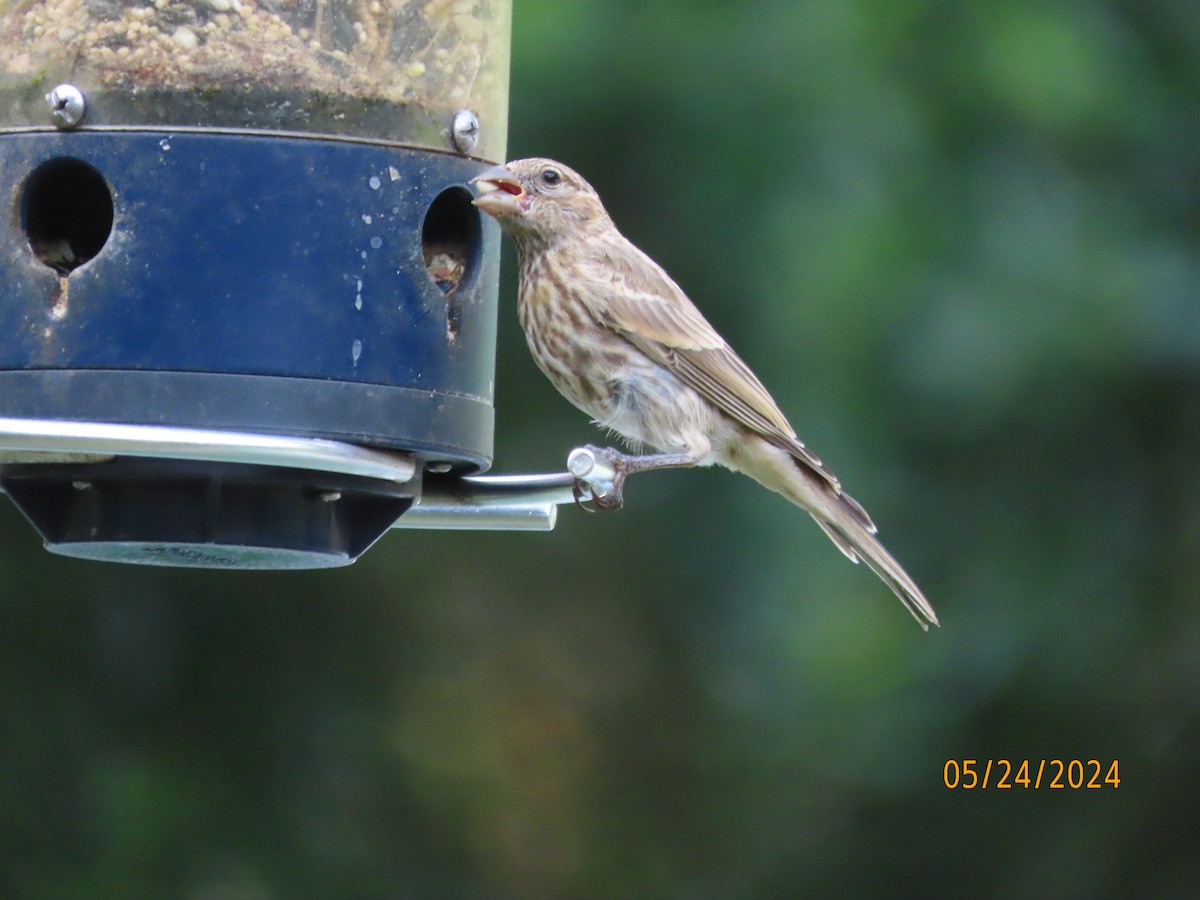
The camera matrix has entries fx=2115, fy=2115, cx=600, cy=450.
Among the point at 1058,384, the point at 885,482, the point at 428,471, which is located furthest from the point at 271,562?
the point at 1058,384

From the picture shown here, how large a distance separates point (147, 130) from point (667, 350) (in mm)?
1684

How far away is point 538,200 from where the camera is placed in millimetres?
5223

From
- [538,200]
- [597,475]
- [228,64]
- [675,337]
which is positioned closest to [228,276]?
[228,64]

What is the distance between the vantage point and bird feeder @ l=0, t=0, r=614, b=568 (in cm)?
406

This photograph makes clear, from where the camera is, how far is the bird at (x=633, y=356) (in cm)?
532

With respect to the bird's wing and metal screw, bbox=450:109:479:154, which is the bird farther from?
metal screw, bbox=450:109:479:154

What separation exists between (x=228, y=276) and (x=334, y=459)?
0.52 metres

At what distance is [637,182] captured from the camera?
795 centimetres

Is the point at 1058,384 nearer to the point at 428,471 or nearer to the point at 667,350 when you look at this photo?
the point at 667,350

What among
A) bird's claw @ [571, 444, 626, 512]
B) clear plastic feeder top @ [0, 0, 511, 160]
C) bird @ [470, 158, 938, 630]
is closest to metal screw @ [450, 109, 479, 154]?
clear plastic feeder top @ [0, 0, 511, 160]

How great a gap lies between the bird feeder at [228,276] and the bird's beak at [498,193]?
7.7 inches
